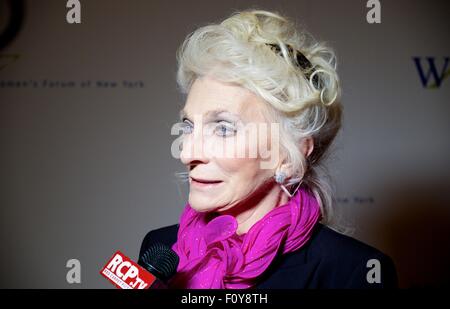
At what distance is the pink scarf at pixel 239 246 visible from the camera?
1005mm

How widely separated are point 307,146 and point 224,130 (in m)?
0.21

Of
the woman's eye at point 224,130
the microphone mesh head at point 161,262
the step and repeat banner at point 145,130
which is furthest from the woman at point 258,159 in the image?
the step and repeat banner at point 145,130

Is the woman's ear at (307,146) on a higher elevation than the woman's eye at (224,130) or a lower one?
lower

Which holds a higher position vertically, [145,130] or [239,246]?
[145,130]

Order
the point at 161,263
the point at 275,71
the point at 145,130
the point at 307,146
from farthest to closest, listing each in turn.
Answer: the point at 145,130, the point at 307,146, the point at 275,71, the point at 161,263

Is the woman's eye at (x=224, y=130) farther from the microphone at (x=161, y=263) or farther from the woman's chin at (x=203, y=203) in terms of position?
the microphone at (x=161, y=263)

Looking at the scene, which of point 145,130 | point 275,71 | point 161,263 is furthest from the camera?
point 145,130

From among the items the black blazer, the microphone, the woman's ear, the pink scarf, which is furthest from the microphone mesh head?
the woman's ear

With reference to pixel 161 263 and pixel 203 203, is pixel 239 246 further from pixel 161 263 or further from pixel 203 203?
pixel 161 263

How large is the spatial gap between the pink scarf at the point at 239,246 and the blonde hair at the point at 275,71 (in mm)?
105

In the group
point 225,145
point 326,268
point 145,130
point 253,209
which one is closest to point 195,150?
point 225,145

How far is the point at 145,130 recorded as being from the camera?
2.03 meters
